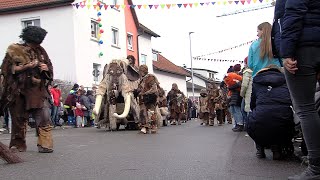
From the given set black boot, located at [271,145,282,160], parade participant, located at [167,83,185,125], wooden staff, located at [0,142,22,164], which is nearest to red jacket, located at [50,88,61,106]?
parade participant, located at [167,83,185,125]

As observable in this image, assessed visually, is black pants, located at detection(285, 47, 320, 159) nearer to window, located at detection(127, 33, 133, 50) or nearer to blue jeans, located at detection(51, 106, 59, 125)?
blue jeans, located at detection(51, 106, 59, 125)

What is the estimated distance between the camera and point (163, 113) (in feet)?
59.5

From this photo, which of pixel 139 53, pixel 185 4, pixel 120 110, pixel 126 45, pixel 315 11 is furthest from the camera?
pixel 139 53

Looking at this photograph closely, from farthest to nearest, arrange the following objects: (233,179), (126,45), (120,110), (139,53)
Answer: (139,53)
(126,45)
(120,110)
(233,179)

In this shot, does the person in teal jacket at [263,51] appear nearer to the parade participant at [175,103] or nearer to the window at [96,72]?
the parade participant at [175,103]

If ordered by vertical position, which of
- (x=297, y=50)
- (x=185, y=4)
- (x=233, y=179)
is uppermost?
(x=185, y=4)

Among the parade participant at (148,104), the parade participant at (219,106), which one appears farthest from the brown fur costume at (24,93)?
the parade participant at (219,106)

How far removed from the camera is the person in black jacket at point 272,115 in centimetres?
580

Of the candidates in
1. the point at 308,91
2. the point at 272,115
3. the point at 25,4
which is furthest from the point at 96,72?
the point at 308,91

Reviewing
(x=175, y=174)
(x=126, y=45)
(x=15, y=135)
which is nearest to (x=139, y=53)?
(x=126, y=45)

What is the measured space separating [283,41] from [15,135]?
5.08 metres

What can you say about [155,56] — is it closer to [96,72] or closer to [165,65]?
[165,65]

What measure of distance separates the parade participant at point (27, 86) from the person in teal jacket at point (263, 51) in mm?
3293

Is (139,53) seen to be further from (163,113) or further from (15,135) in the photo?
(15,135)
